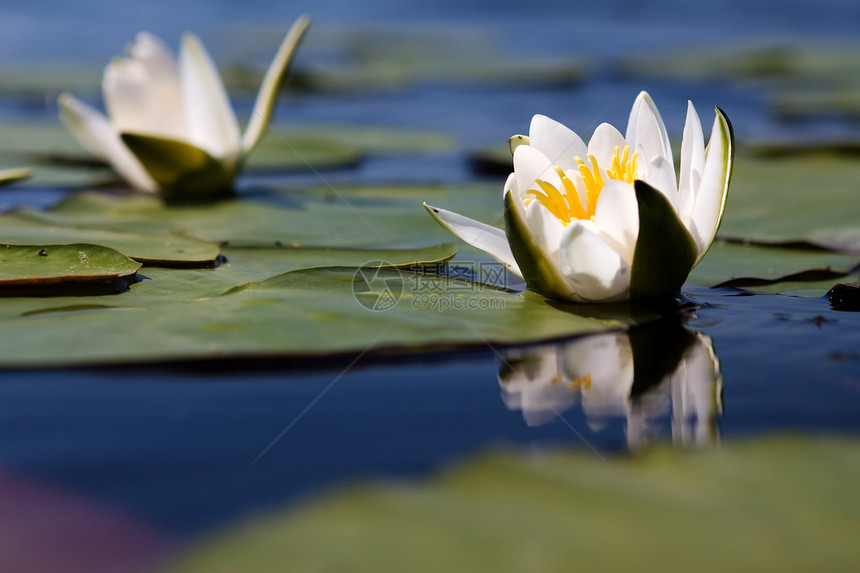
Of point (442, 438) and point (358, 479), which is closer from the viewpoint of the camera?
point (358, 479)

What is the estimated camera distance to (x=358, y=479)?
43.6 inches

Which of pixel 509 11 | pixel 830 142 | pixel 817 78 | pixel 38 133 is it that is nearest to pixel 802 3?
pixel 509 11

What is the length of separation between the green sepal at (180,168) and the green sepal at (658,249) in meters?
1.73

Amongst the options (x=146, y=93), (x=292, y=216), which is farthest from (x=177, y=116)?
(x=292, y=216)

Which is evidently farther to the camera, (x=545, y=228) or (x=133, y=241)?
(x=133, y=241)

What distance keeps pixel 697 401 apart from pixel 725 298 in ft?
2.09

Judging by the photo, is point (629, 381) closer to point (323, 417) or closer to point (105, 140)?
point (323, 417)

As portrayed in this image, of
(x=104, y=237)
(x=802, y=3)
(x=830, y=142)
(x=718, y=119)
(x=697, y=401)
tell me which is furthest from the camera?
(x=802, y=3)

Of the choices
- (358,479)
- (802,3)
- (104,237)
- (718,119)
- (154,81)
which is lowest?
(358,479)

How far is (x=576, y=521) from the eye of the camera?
921mm

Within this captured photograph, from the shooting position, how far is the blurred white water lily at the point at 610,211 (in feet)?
5.46

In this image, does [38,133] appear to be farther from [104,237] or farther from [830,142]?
[830,142]

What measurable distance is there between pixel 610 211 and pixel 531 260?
198mm

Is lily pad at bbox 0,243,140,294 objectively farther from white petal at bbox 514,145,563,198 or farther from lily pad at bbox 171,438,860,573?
lily pad at bbox 171,438,860,573
